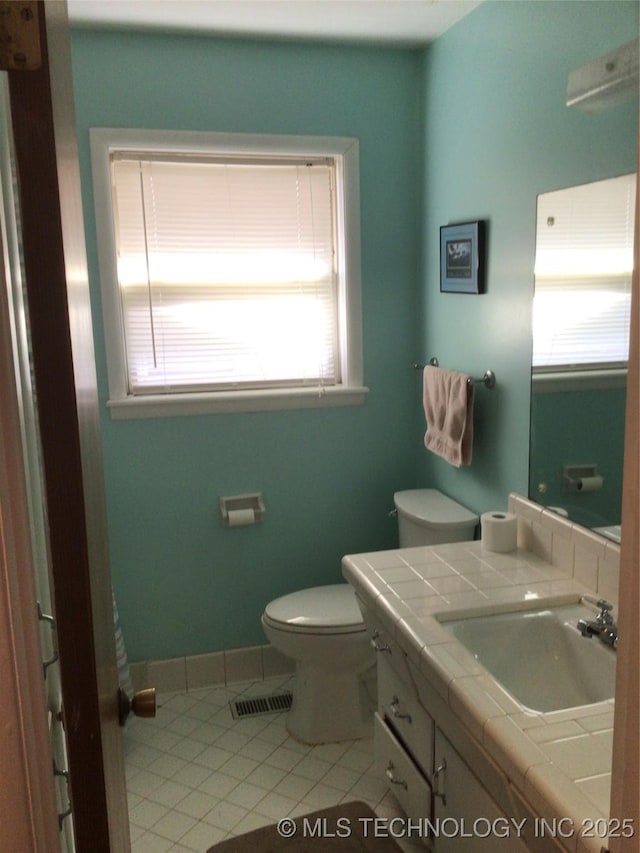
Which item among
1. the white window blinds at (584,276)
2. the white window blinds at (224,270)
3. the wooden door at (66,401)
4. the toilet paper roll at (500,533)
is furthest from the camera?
the white window blinds at (224,270)

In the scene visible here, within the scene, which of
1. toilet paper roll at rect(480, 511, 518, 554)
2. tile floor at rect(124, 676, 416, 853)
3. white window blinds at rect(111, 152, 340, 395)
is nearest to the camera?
toilet paper roll at rect(480, 511, 518, 554)

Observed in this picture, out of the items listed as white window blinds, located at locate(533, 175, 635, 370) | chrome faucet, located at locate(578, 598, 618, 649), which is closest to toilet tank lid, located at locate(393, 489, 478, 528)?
white window blinds, located at locate(533, 175, 635, 370)

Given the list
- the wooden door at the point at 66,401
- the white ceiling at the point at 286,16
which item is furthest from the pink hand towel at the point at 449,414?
the wooden door at the point at 66,401

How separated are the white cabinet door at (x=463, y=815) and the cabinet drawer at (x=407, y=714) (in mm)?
57

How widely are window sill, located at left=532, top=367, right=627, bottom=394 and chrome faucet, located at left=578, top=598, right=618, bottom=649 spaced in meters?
0.53

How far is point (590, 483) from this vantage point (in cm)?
194

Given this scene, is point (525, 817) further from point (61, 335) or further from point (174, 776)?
point (174, 776)

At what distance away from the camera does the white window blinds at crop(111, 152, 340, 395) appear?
2.77 metres

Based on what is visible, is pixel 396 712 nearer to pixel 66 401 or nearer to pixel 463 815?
pixel 463 815

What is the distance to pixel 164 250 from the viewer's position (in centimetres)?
279

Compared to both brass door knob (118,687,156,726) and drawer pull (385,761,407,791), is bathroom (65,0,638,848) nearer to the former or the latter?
drawer pull (385,761,407,791)

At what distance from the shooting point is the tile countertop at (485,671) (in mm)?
1186

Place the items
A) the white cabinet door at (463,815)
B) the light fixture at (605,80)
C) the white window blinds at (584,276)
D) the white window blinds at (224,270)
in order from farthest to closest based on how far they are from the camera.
Answer: the white window blinds at (224,270) < the white window blinds at (584,276) < the light fixture at (605,80) < the white cabinet door at (463,815)

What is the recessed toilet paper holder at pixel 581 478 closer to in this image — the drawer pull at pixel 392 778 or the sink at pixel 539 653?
the sink at pixel 539 653
